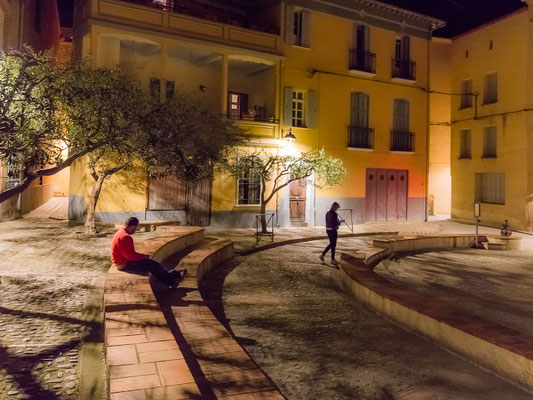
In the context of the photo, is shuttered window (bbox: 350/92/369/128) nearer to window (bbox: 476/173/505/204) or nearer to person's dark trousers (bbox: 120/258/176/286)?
window (bbox: 476/173/505/204)

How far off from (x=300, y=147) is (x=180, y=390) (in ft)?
59.3

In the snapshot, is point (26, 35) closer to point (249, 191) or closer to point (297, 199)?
point (249, 191)

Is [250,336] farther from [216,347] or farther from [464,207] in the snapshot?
[464,207]

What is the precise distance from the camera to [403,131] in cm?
2434

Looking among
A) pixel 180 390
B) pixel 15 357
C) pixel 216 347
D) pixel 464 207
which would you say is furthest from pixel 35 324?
pixel 464 207

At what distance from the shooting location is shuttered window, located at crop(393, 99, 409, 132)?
955 inches

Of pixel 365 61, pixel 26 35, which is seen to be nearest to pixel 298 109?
pixel 365 61

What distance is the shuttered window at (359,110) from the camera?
22.7 metres

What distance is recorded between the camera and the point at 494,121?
2372 centimetres

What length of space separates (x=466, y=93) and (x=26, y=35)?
22264 millimetres

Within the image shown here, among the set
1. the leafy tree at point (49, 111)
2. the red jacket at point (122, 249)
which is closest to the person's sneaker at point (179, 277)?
the red jacket at point (122, 249)

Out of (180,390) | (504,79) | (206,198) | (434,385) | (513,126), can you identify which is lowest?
(434,385)

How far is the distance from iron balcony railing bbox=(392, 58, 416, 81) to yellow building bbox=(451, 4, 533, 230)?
353 cm

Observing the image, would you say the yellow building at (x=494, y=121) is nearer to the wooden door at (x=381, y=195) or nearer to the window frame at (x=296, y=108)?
the wooden door at (x=381, y=195)
